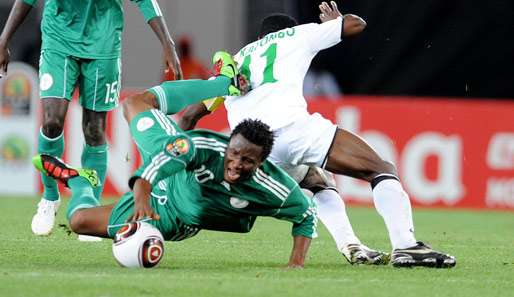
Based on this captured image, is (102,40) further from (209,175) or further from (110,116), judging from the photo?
(110,116)

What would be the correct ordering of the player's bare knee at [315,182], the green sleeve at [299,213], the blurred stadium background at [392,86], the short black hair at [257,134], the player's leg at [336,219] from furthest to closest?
1. the blurred stadium background at [392,86]
2. the player's bare knee at [315,182]
3. the player's leg at [336,219]
4. the green sleeve at [299,213]
5. the short black hair at [257,134]

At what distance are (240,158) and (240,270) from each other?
863 millimetres

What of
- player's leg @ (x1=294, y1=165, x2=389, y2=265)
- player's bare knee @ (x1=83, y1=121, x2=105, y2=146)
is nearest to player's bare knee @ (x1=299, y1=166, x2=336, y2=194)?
player's leg @ (x1=294, y1=165, x2=389, y2=265)

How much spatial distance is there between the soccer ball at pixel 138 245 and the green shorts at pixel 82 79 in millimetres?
1986

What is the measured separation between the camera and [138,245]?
739cm

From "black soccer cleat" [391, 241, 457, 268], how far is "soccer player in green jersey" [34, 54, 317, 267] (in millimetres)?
633

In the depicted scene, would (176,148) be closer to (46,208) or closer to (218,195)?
(218,195)

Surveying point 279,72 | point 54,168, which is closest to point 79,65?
point 54,168

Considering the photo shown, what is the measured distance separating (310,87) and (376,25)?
53.0 inches

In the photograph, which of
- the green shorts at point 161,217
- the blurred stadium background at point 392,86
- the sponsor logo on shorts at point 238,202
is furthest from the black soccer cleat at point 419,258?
the blurred stadium background at point 392,86

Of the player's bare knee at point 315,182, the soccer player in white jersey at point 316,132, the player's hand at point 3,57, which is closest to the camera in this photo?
the soccer player in white jersey at point 316,132

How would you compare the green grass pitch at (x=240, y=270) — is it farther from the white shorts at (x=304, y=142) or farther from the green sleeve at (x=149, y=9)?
the green sleeve at (x=149, y=9)

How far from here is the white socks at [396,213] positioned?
8.19 metres

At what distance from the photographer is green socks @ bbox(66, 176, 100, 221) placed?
817 centimetres
